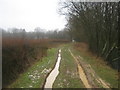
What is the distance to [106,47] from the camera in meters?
26.5

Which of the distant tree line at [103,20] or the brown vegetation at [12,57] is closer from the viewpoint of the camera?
the brown vegetation at [12,57]

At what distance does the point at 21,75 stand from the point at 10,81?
1.52 m

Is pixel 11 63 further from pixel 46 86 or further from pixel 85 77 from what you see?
pixel 85 77

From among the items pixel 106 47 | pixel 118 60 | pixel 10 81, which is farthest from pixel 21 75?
pixel 106 47

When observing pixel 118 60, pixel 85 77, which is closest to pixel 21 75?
pixel 85 77

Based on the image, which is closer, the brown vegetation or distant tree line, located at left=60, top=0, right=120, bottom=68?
the brown vegetation

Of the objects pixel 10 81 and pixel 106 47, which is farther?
pixel 106 47

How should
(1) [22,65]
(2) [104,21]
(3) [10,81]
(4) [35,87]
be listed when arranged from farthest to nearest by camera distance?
(2) [104,21]
(1) [22,65]
(3) [10,81]
(4) [35,87]

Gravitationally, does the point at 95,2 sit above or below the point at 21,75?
above

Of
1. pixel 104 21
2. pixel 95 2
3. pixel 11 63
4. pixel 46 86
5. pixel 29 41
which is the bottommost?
pixel 46 86

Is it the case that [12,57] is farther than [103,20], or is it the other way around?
[103,20]

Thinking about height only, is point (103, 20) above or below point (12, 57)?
above

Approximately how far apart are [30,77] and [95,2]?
553 inches

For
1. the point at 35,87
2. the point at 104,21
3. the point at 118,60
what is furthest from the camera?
the point at 104,21
